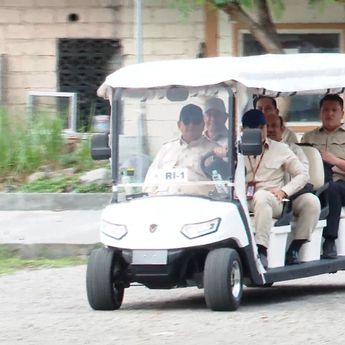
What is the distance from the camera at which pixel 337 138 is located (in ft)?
37.0

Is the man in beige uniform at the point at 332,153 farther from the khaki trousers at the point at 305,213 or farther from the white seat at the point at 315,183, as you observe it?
the khaki trousers at the point at 305,213

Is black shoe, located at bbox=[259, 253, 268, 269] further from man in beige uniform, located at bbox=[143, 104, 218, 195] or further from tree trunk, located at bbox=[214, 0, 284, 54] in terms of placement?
tree trunk, located at bbox=[214, 0, 284, 54]

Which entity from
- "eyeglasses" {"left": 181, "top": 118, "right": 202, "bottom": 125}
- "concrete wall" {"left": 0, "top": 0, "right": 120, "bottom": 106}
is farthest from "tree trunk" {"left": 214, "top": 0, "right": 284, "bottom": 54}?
"eyeglasses" {"left": 181, "top": 118, "right": 202, "bottom": 125}

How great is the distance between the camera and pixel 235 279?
9.73 meters

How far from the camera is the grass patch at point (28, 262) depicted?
13.2 metres

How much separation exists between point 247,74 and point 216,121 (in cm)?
45

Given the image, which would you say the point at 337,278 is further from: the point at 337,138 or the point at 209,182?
the point at 209,182

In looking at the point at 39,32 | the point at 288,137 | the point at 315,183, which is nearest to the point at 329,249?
the point at 315,183

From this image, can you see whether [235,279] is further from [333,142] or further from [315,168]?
[333,142]

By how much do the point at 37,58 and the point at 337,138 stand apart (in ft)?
26.3

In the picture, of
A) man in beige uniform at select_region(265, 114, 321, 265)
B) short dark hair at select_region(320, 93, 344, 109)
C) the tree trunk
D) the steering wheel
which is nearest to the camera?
the steering wheel

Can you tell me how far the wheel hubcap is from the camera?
9.62 meters

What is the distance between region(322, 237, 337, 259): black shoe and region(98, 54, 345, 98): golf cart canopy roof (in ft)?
4.38

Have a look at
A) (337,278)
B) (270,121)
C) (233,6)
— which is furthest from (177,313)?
(233,6)
